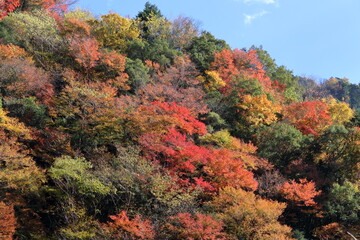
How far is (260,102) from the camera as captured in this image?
2473 cm

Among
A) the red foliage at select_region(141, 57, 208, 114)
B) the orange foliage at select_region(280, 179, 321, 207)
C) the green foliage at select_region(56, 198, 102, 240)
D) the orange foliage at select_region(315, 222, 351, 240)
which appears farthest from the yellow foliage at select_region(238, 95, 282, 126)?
the green foliage at select_region(56, 198, 102, 240)

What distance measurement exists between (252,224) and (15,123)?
1408 centimetres

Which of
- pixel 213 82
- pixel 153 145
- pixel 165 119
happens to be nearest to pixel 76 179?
pixel 153 145

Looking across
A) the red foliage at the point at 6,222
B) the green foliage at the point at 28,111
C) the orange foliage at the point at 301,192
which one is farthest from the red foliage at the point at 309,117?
the red foliage at the point at 6,222

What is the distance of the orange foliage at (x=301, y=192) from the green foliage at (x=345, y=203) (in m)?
0.90

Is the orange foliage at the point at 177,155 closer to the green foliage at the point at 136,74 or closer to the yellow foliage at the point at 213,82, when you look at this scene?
the green foliage at the point at 136,74

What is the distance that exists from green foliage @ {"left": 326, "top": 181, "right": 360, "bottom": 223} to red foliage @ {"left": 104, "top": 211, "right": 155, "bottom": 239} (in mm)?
10462

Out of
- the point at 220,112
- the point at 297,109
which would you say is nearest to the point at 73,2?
the point at 220,112

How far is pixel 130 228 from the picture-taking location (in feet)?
47.1

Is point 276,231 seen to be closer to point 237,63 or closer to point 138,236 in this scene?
point 138,236

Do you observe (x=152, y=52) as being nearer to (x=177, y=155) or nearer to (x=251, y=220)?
(x=177, y=155)

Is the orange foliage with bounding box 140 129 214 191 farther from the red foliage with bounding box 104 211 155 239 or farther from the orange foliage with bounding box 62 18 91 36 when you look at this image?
the orange foliage with bounding box 62 18 91 36

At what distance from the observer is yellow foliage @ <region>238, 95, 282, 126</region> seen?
24492mm

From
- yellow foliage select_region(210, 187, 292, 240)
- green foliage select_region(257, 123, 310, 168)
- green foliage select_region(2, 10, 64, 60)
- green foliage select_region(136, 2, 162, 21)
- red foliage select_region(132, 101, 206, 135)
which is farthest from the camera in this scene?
green foliage select_region(136, 2, 162, 21)
